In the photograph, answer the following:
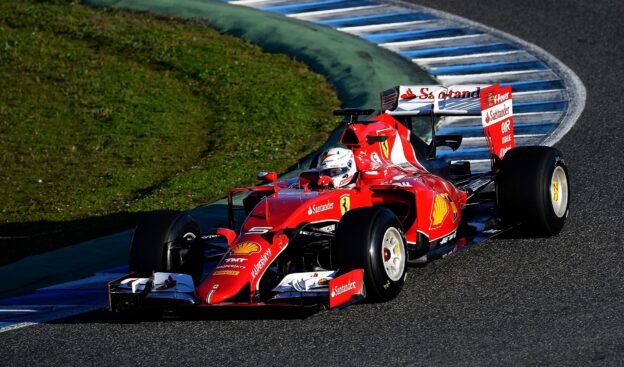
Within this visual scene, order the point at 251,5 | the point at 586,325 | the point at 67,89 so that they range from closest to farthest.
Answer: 1. the point at 586,325
2. the point at 67,89
3. the point at 251,5

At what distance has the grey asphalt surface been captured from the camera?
8.66 meters

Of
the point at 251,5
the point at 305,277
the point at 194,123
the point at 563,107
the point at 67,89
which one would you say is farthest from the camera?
the point at 251,5

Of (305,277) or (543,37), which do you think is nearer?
(305,277)

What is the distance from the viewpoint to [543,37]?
2027 centimetres

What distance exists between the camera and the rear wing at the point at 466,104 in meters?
12.5

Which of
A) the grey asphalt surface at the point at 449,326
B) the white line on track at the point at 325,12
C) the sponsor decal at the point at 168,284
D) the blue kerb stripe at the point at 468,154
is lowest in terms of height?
the grey asphalt surface at the point at 449,326

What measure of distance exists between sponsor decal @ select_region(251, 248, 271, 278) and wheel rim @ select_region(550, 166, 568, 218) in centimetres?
342

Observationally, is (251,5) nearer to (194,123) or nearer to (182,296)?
(194,123)

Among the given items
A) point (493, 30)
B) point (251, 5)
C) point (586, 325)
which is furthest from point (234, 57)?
point (586, 325)

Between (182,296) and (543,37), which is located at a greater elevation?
(543,37)

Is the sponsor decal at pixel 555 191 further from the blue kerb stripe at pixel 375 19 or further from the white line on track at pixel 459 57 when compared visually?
the blue kerb stripe at pixel 375 19

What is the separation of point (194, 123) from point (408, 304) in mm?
9207

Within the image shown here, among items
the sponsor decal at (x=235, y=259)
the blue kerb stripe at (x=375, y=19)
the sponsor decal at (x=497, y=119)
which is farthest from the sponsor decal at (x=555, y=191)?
the blue kerb stripe at (x=375, y=19)

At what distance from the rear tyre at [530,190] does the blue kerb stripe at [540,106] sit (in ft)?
16.7
